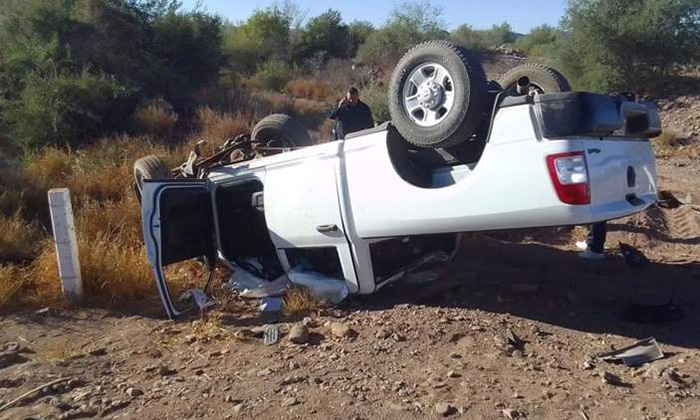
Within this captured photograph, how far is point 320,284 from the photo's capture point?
215 inches

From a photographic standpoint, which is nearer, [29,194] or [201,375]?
[201,375]

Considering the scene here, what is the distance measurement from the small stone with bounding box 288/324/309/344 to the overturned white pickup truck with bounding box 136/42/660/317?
0.63m

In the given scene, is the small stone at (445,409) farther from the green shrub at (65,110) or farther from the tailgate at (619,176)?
the green shrub at (65,110)

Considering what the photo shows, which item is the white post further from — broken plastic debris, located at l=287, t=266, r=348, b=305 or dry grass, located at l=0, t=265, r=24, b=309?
broken plastic debris, located at l=287, t=266, r=348, b=305

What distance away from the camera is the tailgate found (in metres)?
4.01

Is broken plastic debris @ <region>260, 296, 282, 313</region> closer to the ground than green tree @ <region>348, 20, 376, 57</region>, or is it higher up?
closer to the ground

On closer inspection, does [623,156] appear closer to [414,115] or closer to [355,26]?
[414,115]

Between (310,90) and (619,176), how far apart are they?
21.2m

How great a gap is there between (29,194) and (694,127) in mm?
17145

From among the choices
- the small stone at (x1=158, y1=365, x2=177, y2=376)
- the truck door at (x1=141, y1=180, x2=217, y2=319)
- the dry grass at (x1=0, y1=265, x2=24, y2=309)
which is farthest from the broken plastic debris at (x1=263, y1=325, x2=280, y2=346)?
the dry grass at (x1=0, y1=265, x2=24, y2=309)

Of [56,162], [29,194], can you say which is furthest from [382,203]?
[56,162]

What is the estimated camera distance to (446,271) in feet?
18.6

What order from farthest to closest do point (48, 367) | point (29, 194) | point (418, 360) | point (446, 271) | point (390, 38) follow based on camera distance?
point (390, 38), point (29, 194), point (446, 271), point (48, 367), point (418, 360)

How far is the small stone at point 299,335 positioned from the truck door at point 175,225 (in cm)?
118
